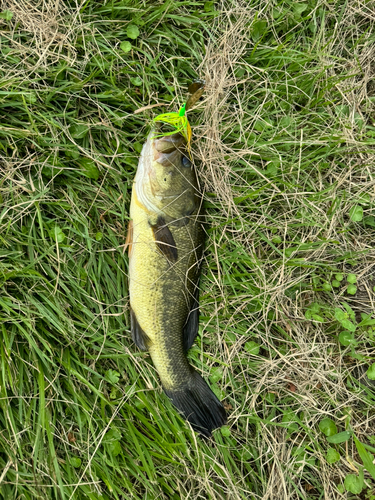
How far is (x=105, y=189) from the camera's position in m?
2.54

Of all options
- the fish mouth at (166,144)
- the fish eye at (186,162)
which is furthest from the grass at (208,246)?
the fish mouth at (166,144)

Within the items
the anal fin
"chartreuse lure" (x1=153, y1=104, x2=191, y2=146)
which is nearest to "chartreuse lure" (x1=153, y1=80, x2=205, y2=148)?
"chartreuse lure" (x1=153, y1=104, x2=191, y2=146)

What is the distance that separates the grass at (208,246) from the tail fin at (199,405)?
10cm

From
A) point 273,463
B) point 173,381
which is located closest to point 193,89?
point 173,381

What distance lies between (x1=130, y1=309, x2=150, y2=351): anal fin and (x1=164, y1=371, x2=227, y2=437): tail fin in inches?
15.4

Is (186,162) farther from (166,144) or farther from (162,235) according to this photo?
(162,235)

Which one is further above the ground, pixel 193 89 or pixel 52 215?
pixel 193 89

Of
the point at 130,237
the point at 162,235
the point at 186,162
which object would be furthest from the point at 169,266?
the point at 186,162

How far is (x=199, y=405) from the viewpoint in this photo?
8.08 ft

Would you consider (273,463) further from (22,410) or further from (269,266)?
(22,410)

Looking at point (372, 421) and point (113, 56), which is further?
point (372, 421)

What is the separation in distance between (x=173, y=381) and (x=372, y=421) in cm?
167

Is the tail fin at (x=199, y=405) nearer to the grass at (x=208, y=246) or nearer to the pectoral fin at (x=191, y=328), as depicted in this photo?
the grass at (x=208, y=246)

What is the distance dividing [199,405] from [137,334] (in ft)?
2.30
